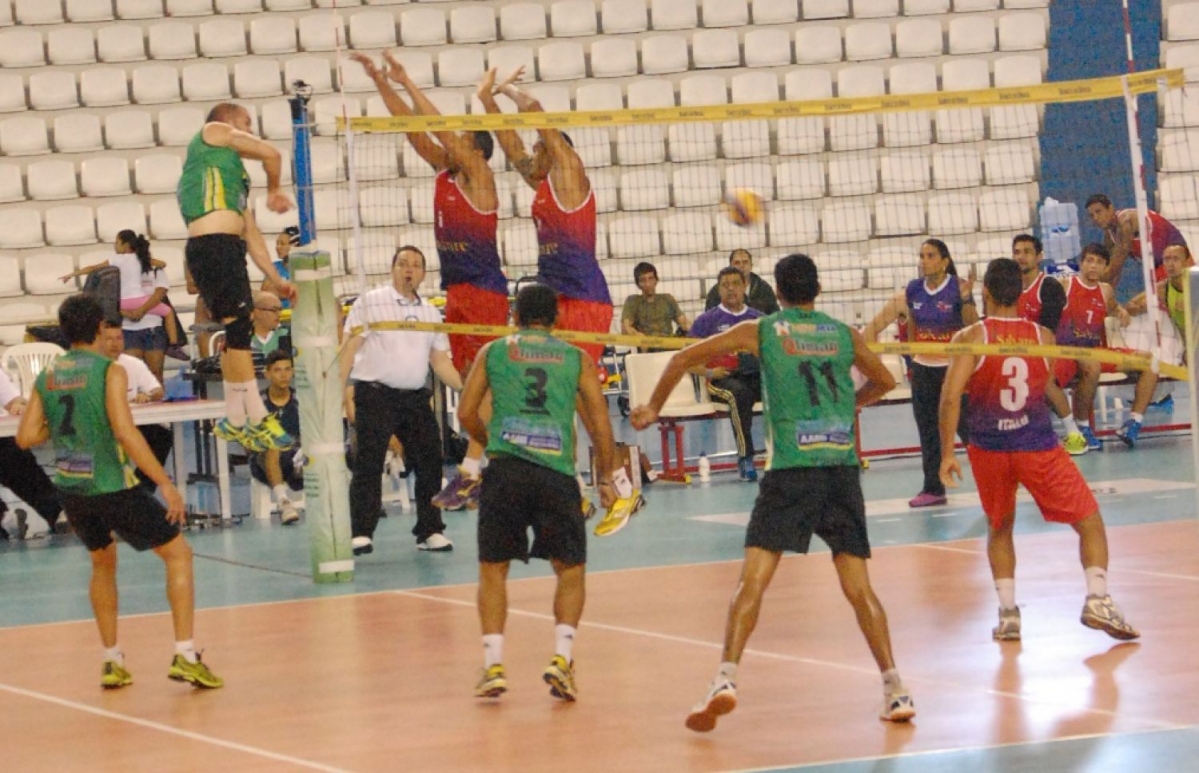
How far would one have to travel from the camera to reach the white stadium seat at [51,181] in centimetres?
1975

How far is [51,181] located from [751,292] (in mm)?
8118

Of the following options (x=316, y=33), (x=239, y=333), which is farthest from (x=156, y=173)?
(x=239, y=333)

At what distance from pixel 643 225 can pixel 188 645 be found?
41.3 ft

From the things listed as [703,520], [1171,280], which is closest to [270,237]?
[703,520]

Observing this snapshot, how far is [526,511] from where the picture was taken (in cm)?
734

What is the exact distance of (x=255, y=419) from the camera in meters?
10.9

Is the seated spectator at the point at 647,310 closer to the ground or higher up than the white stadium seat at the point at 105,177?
closer to the ground

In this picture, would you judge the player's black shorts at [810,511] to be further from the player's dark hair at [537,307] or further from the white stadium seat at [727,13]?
the white stadium seat at [727,13]

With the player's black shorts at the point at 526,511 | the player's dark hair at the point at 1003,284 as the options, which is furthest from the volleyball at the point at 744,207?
the player's black shorts at the point at 526,511

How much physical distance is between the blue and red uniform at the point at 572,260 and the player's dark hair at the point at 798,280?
380cm

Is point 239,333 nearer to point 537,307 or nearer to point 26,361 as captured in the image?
point 537,307

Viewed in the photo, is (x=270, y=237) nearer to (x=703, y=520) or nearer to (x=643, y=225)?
(x=643, y=225)

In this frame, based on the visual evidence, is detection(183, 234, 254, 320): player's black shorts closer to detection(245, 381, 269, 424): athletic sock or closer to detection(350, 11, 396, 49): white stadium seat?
detection(245, 381, 269, 424): athletic sock

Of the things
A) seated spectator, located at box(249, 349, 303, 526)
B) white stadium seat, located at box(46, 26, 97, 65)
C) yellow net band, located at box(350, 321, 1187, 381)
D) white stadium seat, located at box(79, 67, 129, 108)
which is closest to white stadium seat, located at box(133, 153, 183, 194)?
white stadium seat, located at box(79, 67, 129, 108)
